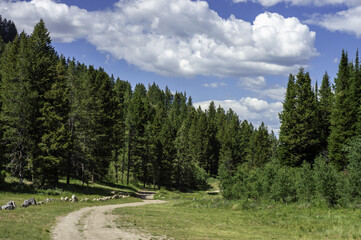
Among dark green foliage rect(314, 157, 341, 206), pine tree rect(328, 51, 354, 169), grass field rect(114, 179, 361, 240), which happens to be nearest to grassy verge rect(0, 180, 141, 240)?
grass field rect(114, 179, 361, 240)

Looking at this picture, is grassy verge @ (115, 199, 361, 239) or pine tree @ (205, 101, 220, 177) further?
pine tree @ (205, 101, 220, 177)

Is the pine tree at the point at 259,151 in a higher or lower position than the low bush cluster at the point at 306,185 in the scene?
higher

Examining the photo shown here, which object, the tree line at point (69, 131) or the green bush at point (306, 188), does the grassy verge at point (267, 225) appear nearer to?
the green bush at point (306, 188)

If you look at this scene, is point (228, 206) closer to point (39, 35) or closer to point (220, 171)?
point (220, 171)

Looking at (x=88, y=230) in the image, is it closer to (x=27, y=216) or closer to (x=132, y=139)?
(x=27, y=216)

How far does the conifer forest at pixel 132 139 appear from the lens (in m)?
31.9

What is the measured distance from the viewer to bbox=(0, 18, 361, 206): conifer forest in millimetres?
31875

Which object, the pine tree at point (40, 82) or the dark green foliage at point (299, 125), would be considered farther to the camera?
the dark green foliage at point (299, 125)

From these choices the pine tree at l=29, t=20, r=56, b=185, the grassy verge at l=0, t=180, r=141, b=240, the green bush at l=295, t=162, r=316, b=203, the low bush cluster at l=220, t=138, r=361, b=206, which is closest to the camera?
the grassy verge at l=0, t=180, r=141, b=240

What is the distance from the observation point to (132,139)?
62.8 metres

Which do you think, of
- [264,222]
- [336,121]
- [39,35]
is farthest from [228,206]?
[39,35]

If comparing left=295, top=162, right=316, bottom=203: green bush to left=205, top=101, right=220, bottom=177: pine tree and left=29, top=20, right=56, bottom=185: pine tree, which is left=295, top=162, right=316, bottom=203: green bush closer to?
left=29, top=20, right=56, bottom=185: pine tree

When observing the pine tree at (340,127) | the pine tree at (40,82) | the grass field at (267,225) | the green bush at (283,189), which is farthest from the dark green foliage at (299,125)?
the pine tree at (40,82)

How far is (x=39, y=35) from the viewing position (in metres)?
36.2
